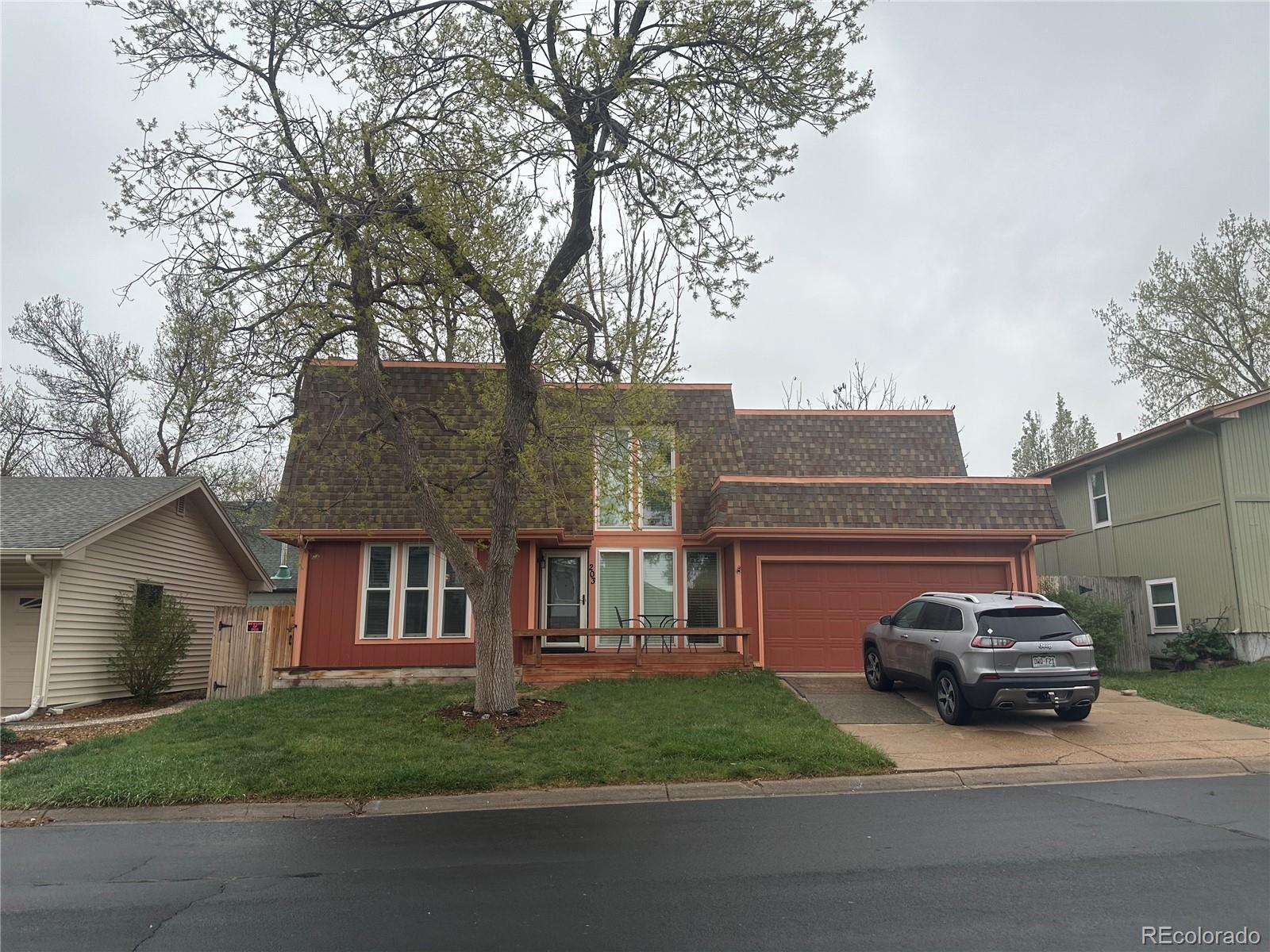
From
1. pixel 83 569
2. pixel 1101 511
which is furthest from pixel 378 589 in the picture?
pixel 1101 511

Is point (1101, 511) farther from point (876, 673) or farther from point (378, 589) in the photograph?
point (378, 589)

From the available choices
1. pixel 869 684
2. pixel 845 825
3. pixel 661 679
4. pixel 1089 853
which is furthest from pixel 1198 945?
pixel 661 679

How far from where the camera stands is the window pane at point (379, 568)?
15.5 metres

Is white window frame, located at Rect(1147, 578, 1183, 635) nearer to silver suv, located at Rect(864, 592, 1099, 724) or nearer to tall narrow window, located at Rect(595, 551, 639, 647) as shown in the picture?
silver suv, located at Rect(864, 592, 1099, 724)

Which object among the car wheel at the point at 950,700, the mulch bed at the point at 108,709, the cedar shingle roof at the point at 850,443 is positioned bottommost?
the mulch bed at the point at 108,709

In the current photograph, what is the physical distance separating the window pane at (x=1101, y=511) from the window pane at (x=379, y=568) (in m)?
17.6

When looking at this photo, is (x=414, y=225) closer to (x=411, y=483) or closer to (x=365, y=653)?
(x=411, y=483)

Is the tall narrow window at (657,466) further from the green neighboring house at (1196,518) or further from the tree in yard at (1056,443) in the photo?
the tree in yard at (1056,443)

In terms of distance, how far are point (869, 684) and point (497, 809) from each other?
299 inches

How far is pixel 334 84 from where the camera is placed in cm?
1094

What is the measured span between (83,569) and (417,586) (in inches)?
236

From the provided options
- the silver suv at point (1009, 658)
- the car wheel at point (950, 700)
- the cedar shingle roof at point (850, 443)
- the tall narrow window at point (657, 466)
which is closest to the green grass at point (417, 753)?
the car wheel at point (950, 700)

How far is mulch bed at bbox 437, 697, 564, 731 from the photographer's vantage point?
33.8 feet
